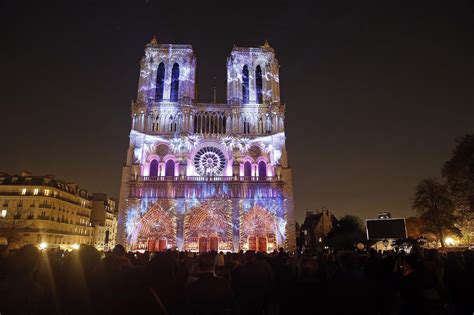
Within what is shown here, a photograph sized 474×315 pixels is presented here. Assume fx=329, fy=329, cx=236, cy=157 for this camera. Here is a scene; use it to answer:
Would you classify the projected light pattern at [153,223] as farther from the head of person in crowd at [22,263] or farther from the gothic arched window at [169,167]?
the head of person in crowd at [22,263]

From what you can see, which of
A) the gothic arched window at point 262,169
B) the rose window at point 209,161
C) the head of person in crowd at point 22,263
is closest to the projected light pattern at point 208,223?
the rose window at point 209,161

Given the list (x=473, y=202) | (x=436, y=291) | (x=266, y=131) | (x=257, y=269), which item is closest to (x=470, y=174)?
(x=473, y=202)

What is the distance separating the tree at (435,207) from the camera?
93.4 ft

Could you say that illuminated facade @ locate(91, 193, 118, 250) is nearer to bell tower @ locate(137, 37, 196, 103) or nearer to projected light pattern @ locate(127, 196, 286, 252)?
projected light pattern @ locate(127, 196, 286, 252)

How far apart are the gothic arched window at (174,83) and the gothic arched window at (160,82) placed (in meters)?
1.07

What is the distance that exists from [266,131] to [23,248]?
109 ft

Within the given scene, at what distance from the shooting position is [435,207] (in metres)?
29.5

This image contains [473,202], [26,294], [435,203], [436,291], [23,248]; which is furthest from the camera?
[435,203]

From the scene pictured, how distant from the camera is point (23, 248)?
11.5 feet

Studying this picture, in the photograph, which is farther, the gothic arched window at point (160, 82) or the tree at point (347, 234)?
the gothic arched window at point (160, 82)

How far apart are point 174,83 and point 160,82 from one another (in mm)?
1653

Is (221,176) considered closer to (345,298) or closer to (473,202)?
(473,202)

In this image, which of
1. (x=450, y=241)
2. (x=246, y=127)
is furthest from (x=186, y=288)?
(x=450, y=241)

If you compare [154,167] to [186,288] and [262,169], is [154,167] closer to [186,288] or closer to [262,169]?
[262,169]
